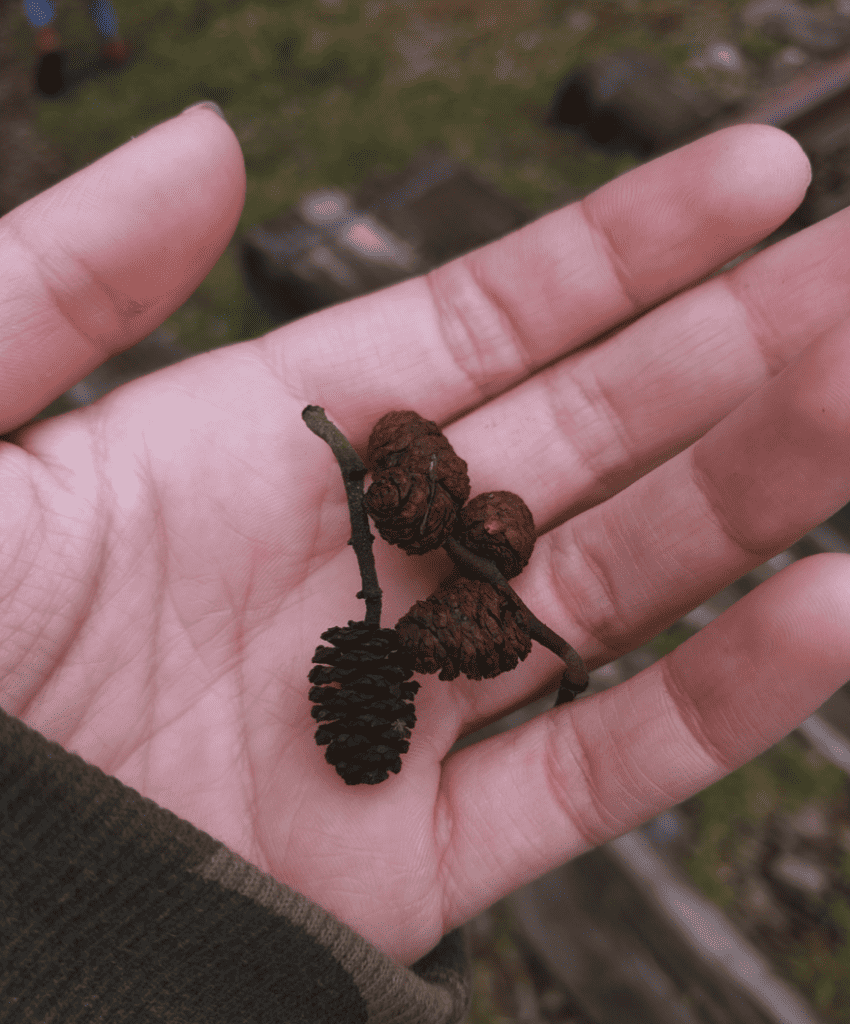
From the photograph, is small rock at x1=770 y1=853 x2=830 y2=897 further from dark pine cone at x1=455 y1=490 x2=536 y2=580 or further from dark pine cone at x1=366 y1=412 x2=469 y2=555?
dark pine cone at x1=366 y1=412 x2=469 y2=555

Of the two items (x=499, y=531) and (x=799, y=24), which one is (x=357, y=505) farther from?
(x=799, y=24)

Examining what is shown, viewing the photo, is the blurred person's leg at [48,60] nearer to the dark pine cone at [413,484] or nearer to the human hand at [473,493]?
the human hand at [473,493]

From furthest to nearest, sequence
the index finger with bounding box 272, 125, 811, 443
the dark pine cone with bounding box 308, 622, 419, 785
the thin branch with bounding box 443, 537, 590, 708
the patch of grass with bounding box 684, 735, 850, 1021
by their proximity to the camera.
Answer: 1. the patch of grass with bounding box 684, 735, 850, 1021
2. the index finger with bounding box 272, 125, 811, 443
3. the thin branch with bounding box 443, 537, 590, 708
4. the dark pine cone with bounding box 308, 622, 419, 785

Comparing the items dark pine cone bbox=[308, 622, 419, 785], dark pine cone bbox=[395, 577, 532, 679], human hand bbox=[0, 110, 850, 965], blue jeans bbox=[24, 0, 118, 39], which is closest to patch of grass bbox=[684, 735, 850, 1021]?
human hand bbox=[0, 110, 850, 965]

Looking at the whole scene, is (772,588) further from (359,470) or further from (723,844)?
(723,844)

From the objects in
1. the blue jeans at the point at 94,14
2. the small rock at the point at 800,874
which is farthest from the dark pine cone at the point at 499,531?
the blue jeans at the point at 94,14

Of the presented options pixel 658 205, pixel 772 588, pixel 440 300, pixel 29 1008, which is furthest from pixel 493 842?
pixel 658 205
